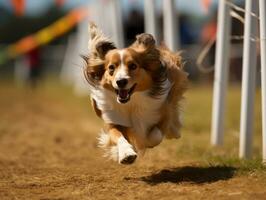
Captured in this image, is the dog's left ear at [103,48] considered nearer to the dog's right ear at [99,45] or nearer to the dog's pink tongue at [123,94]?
the dog's right ear at [99,45]

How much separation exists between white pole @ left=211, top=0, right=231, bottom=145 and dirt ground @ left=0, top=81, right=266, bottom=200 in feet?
1.70

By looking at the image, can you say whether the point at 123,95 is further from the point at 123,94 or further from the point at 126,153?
the point at 126,153

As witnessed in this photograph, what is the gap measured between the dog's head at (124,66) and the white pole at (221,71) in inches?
81.9

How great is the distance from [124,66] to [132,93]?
29cm

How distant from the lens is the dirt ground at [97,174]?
524 centimetres

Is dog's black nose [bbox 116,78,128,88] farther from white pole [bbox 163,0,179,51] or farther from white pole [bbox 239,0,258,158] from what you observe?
white pole [bbox 163,0,179,51]

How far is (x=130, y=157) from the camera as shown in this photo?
573 centimetres

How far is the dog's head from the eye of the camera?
234 inches

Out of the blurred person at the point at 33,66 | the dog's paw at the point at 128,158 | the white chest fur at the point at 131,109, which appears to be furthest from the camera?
the blurred person at the point at 33,66

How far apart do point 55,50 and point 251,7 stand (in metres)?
29.7

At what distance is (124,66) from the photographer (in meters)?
5.94

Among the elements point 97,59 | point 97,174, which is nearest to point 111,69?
point 97,59

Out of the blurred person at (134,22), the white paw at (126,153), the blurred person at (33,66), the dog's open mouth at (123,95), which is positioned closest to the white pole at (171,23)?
the dog's open mouth at (123,95)

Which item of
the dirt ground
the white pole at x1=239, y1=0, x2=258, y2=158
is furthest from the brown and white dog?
the white pole at x1=239, y1=0, x2=258, y2=158
